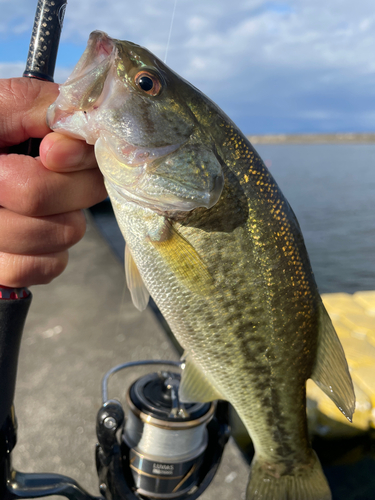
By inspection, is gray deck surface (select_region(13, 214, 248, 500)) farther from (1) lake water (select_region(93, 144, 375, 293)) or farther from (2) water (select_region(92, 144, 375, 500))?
(1) lake water (select_region(93, 144, 375, 293))

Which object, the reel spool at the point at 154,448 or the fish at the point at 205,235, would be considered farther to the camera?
the reel spool at the point at 154,448

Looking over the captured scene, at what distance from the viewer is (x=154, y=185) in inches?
53.5

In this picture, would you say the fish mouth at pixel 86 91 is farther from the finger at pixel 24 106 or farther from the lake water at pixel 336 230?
the lake water at pixel 336 230

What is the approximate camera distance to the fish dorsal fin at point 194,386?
1.72m

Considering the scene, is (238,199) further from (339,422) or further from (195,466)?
(339,422)

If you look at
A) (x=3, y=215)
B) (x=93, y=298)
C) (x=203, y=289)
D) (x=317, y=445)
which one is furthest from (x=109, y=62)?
(x=317, y=445)

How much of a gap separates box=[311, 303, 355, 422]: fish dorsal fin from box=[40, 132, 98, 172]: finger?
3.79 feet

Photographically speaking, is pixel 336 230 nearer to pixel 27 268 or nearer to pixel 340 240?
pixel 340 240

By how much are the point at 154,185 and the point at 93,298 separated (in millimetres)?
3308

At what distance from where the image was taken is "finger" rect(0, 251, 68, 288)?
4.21 ft

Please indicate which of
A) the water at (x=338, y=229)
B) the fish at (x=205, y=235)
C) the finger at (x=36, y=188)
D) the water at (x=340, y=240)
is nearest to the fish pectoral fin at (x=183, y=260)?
the fish at (x=205, y=235)

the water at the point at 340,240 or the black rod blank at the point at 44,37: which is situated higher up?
the black rod blank at the point at 44,37

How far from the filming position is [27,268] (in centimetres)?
130

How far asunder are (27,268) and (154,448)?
106cm
